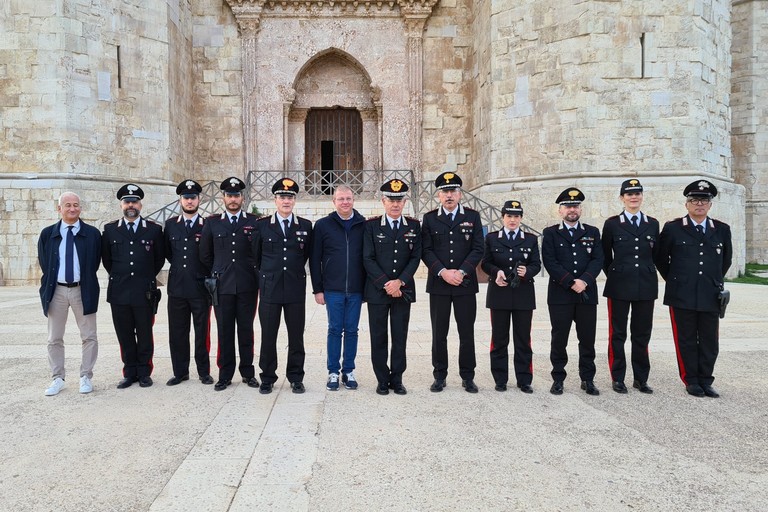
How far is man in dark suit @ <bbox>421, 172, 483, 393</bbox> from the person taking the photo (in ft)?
15.1

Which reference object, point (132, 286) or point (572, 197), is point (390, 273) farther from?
point (132, 286)

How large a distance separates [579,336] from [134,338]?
3801 millimetres

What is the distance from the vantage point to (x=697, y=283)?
178 inches

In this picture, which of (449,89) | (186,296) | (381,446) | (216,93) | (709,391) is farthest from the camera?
(449,89)

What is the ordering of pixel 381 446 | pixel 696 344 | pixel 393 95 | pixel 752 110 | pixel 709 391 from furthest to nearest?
pixel 752 110, pixel 393 95, pixel 696 344, pixel 709 391, pixel 381 446

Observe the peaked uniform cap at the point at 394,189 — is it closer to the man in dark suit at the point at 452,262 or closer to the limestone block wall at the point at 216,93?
the man in dark suit at the point at 452,262

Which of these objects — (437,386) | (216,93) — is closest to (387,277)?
(437,386)

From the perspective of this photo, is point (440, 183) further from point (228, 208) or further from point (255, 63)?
point (255, 63)

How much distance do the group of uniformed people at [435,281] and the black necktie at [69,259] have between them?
0.02 metres

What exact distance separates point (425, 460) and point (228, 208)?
2.79 meters

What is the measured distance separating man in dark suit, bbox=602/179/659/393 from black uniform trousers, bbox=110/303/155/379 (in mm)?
3894

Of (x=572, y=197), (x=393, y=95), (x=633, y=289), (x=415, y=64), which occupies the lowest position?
(x=633, y=289)

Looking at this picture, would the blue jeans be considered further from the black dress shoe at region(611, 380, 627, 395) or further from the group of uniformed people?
the black dress shoe at region(611, 380, 627, 395)

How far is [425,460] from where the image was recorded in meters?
3.05
